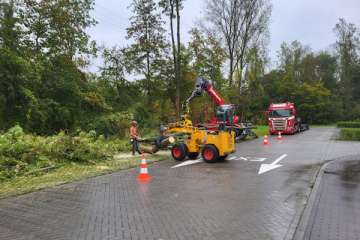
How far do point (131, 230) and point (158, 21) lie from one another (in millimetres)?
27777

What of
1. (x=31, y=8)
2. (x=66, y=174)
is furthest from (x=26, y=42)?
(x=66, y=174)

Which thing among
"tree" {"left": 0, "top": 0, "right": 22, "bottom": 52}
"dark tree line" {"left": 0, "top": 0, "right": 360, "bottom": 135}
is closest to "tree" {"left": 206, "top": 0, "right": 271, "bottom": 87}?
"dark tree line" {"left": 0, "top": 0, "right": 360, "bottom": 135}

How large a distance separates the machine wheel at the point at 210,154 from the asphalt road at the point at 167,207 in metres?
1.88

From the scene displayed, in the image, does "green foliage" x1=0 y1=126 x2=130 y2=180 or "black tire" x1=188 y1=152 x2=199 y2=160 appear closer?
"green foliage" x1=0 y1=126 x2=130 y2=180

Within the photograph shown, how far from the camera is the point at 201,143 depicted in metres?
16.2

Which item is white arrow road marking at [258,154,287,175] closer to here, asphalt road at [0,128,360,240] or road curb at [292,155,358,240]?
asphalt road at [0,128,360,240]

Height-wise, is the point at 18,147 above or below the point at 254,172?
above

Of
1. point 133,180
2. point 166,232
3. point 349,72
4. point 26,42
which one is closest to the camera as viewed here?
point 166,232

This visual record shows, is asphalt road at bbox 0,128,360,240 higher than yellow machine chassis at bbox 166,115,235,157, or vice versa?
yellow machine chassis at bbox 166,115,235,157

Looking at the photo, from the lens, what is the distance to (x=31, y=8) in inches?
989

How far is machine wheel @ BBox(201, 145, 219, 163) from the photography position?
50.8 ft

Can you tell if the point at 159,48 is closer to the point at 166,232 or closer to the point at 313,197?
the point at 313,197

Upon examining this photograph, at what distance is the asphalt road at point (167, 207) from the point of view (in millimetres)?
6816

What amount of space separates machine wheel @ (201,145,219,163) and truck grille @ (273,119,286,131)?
913 inches
